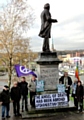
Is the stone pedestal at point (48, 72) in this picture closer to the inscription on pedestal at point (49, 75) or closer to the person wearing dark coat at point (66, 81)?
the inscription on pedestal at point (49, 75)

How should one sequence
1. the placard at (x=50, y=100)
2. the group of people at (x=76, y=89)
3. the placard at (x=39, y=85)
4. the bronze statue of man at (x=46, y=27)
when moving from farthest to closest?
the bronze statue of man at (x=46, y=27) → the group of people at (x=76, y=89) → the placard at (x=39, y=85) → the placard at (x=50, y=100)

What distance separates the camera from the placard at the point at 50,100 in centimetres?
1131

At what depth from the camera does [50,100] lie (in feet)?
37.5

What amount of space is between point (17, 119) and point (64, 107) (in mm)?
2329

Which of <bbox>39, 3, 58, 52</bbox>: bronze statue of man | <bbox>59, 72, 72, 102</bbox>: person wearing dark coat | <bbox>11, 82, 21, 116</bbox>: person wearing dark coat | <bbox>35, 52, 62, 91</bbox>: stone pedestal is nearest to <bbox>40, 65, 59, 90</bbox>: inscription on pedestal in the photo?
<bbox>35, 52, 62, 91</bbox>: stone pedestal

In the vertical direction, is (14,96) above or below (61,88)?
below

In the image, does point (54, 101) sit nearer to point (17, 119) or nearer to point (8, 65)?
point (17, 119)

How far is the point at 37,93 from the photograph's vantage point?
1177 cm

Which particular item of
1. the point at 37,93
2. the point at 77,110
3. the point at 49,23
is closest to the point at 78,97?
the point at 77,110

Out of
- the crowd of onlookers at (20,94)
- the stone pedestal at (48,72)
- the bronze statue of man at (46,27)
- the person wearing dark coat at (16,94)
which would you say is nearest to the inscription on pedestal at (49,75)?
the stone pedestal at (48,72)

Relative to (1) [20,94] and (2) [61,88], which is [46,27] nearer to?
(2) [61,88]

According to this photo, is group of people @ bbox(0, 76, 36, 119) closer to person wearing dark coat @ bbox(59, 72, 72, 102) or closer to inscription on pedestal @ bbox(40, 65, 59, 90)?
inscription on pedestal @ bbox(40, 65, 59, 90)

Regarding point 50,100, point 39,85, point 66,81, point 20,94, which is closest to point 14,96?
point 20,94

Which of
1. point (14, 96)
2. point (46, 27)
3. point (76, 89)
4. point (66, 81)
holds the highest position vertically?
point (46, 27)
